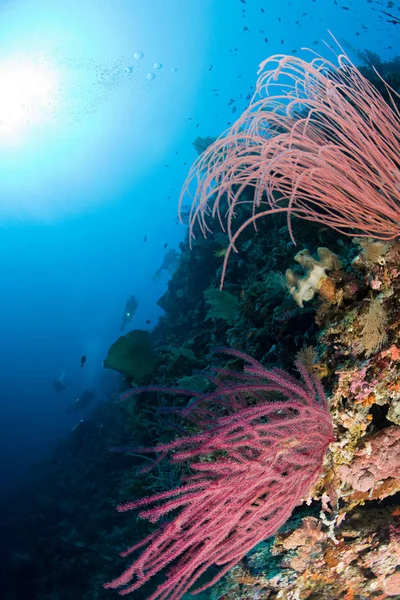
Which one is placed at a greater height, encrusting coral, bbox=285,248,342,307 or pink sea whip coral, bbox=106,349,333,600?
encrusting coral, bbox=285,248,342,307

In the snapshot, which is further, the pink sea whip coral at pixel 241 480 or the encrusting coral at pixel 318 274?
the encrusting coral at pixel 318 274

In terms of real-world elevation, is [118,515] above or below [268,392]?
below

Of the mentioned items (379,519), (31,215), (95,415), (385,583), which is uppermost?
(31,215)

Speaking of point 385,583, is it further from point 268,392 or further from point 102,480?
point 102,480

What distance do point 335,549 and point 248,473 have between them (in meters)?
1.70

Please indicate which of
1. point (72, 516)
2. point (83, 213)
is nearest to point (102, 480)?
point (72, 516)

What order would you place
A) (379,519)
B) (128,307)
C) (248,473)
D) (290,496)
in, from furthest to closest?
(128,307) → (379,519) → (290,496) → (248,473)

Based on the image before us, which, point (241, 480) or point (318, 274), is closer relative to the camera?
point (241, 480)

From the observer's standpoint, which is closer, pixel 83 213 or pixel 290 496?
pixel 290 496

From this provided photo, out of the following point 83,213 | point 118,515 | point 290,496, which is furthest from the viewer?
point 83,213

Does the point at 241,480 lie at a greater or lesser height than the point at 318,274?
lesser

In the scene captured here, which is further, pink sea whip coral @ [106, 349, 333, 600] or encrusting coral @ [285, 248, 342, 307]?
encrusting coral @ [285, 248, 342, 307]

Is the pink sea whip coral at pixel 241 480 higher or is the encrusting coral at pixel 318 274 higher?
the encrusting coral at pixel 318 274

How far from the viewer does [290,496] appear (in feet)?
7.47
